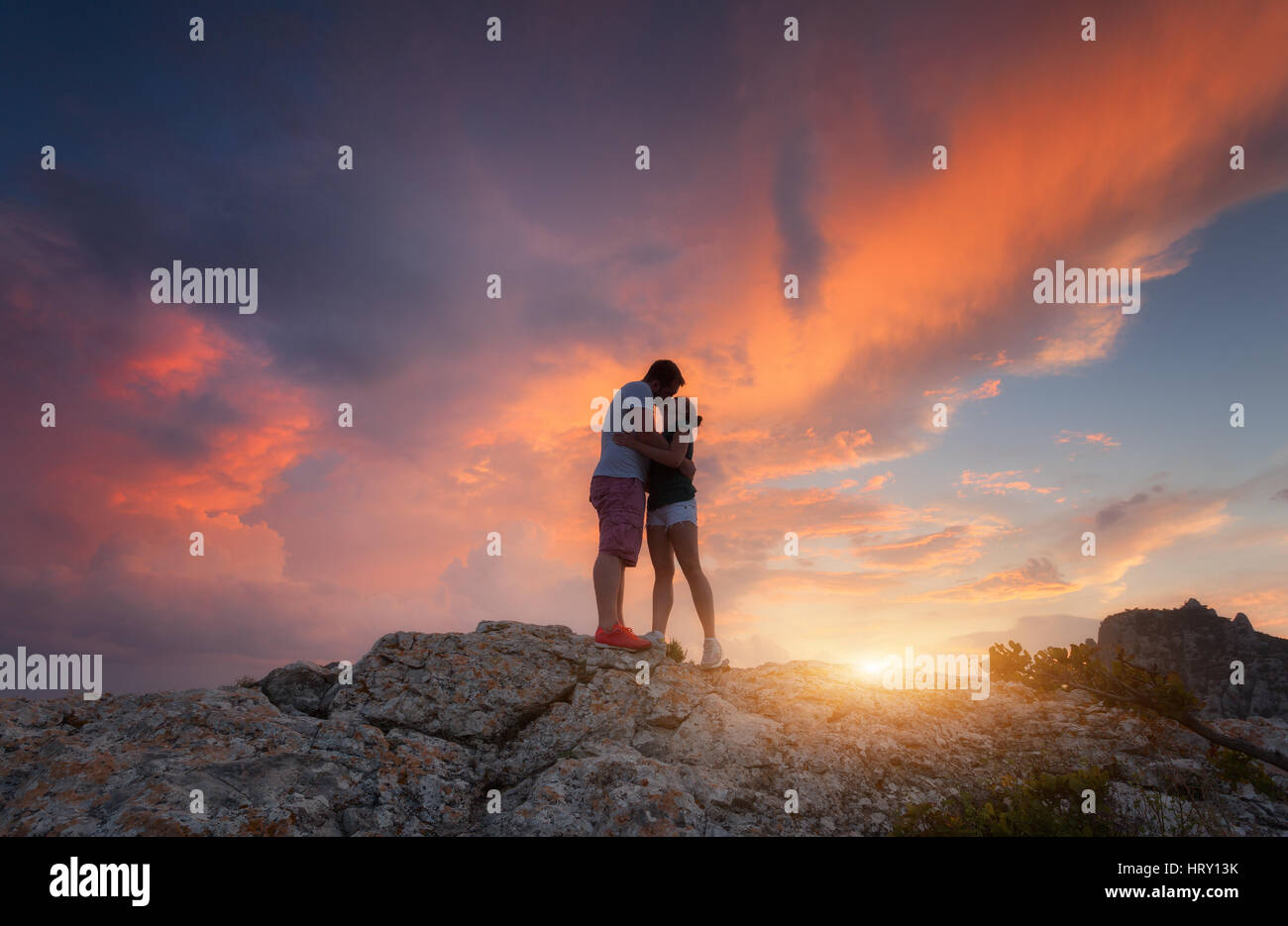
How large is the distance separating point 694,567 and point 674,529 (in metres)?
0.61

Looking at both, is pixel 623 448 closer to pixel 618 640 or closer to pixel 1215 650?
pixel 618 640

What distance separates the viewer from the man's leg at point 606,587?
758 cm

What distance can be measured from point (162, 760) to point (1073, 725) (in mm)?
8677

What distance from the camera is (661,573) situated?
8.55 metres

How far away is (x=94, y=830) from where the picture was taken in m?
3.98

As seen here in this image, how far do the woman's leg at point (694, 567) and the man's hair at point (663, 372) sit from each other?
207 centimetres

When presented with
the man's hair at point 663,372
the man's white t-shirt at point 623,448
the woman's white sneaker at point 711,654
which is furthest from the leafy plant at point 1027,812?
the man's hair at point 663,372

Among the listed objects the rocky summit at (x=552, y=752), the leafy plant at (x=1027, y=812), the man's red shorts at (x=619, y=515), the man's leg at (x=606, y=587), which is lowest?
the leafy plant at (x=1027, y=812)

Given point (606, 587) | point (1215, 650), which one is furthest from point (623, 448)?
point (1215, 650)

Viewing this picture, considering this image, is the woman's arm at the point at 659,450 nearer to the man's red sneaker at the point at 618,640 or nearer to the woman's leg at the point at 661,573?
the woman's leg at the point at 661,573

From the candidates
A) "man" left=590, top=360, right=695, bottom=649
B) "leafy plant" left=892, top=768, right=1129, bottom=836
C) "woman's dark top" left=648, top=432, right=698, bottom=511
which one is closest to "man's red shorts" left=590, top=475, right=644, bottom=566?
"man" left=590, top=360, right=695, bottom=649

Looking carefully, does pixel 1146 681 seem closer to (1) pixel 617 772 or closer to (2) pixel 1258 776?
(2) pixel 1258 776

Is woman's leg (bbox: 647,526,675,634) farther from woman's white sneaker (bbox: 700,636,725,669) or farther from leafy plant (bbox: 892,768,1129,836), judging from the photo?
leafy plant (bbox: 892,768,1129,836)
